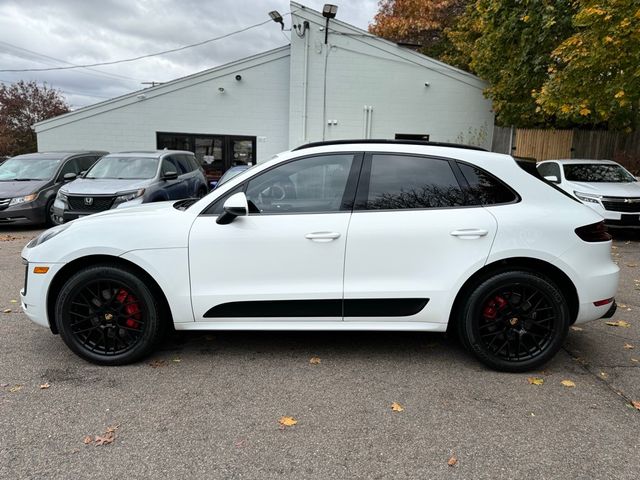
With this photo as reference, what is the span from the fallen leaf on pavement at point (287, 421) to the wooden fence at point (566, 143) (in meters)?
15.8

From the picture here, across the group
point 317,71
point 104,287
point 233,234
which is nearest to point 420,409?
point 233,234

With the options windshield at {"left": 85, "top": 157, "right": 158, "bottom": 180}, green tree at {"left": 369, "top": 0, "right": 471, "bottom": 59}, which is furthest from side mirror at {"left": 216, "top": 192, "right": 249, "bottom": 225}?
green tree at {"left": 369, "top": 0, "right": 471, "bottom": 59}

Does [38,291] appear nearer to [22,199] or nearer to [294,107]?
[22,199]

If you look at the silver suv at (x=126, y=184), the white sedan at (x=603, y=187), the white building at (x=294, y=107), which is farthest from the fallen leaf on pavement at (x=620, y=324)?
the white building at (x=294, y=107)

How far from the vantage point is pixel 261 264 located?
346cm

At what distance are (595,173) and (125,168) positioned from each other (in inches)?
403

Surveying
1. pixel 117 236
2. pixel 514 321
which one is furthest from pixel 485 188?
pixel 117 236

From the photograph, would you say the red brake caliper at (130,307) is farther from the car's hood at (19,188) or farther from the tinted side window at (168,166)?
the car's hood at (19,188)

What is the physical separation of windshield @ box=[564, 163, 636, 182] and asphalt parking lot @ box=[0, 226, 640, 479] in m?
7.05

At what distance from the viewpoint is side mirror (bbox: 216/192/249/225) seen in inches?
131

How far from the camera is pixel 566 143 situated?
16766 millimetres

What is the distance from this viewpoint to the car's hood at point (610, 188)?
360 inches

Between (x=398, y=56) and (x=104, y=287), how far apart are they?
15.1 metres

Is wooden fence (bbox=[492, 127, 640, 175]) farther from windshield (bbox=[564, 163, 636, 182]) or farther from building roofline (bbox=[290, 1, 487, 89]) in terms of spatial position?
windshield (bbox=[564, 163, 636, 182])
